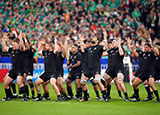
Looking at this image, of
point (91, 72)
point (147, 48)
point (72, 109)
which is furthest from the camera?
point (147, 48)

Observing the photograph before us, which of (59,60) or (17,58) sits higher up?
(17,58)

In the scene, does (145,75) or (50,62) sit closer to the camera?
(145,75)

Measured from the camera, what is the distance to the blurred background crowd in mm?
28203

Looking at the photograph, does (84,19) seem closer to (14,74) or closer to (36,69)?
(36,69)

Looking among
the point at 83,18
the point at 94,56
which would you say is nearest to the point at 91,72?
the point at 94,56

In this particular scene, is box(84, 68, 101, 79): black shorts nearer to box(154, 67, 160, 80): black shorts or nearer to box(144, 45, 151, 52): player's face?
box(144, 45, 151, 52): player's face

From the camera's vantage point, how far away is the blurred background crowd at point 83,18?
28.2 m

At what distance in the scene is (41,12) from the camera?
98.5ft

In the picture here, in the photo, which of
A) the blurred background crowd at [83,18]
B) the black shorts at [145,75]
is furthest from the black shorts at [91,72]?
the blurred background crowd at [83,18]

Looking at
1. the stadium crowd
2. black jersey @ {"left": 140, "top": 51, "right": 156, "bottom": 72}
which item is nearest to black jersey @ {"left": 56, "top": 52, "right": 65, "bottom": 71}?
black jersey @ {"left": 140, "top": 51, "right": 156, "bottom": 72}

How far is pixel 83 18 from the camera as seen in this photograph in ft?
96.7

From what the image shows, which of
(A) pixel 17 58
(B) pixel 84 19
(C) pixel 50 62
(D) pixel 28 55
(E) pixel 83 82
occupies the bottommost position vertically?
(E) pixel 83 82

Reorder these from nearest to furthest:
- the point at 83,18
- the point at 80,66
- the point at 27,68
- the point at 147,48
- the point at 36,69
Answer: the point at 147,48, the point at 27,68, the point at 80,66, the point at 36,69, the point at 83,18

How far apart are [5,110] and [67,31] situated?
17.1 metres
